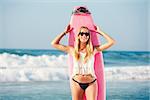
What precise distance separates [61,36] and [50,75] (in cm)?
36

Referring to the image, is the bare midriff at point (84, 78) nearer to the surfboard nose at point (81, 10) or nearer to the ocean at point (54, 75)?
the ocean at point (54, 75)

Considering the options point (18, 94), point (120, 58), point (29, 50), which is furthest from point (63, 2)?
point (18, 94)

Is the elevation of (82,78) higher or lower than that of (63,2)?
lower

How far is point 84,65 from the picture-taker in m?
2.93

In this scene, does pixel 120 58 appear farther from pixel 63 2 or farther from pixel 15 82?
pixel 15 82

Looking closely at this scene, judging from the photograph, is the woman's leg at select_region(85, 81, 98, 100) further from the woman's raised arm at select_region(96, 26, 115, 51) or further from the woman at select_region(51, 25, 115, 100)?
the woman's raised arm at select_region(96, 26, 115, 51)

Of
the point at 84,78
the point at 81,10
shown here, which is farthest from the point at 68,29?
the point at 84,78

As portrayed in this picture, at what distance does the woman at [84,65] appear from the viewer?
2924mm

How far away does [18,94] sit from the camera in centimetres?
304

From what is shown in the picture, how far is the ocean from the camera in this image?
119 inches

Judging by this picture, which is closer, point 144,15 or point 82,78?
point 82,78

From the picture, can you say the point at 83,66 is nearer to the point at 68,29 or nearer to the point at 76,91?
the point at 76,91

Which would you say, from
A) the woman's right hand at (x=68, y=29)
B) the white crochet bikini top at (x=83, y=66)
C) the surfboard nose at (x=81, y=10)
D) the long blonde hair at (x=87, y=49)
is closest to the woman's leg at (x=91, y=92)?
the white crochet bikini top at (x=83, y=66)

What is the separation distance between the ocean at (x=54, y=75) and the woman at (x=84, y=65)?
0.11 meters
